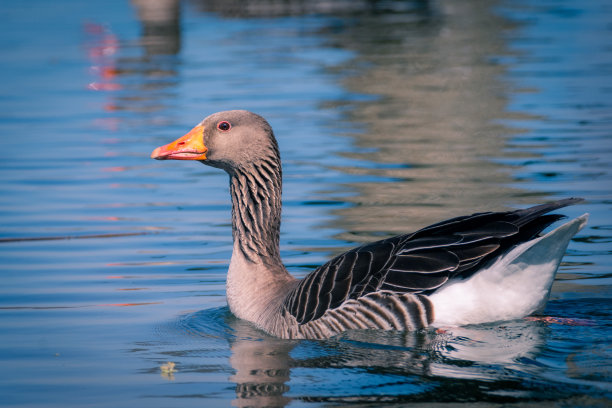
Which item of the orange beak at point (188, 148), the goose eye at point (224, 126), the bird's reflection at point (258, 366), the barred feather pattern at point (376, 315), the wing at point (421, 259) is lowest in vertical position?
the bird's reflection at point (258, 366)

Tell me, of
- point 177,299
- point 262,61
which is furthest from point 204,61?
point 177,299

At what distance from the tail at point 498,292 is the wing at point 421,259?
0.09m

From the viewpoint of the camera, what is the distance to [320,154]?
46.6 ft

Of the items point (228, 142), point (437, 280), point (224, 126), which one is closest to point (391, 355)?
point (437, 280)

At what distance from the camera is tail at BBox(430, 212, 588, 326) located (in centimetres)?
660

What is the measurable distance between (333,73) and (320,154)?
8.35 meters

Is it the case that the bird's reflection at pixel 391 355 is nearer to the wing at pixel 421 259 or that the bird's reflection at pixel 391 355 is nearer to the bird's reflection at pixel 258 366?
the bird's reflection at pixel 258 366

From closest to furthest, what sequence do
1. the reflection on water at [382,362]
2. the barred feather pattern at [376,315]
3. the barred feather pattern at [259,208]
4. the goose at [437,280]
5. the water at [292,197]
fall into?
1. the reflection on water at [382,362]
2. the water at [292,197]
3. the goose at [437,280]
4. the barred feather pattern at [376,315]
5. the barred feather pattern at [259,208]

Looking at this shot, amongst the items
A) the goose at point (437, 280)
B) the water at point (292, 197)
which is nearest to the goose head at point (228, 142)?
the goose at point (437, 280)

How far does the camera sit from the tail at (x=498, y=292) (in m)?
6.60

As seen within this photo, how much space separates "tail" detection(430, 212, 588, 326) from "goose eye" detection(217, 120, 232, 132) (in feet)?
7.40

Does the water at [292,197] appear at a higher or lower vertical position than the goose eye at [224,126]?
lower

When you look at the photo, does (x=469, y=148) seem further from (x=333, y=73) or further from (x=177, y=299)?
(x=333, y=73)

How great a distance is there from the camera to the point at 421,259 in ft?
22.2
